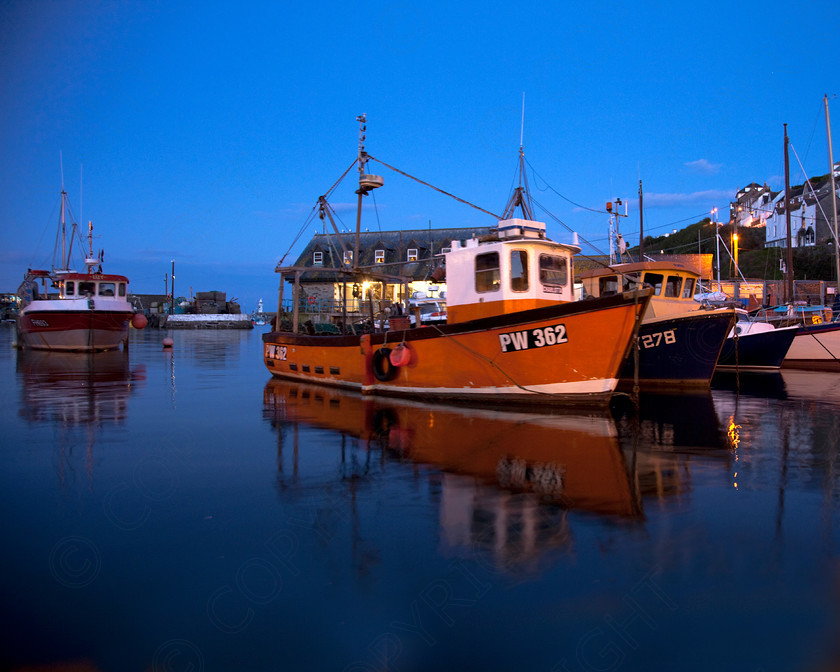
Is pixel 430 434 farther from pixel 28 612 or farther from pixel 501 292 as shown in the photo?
pixel 28 612

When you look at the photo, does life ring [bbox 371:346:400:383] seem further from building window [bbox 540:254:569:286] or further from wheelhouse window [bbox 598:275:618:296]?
wheelhouse window [bbox 598:275:618:296]

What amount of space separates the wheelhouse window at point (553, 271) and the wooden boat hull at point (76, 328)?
24109 millimetres

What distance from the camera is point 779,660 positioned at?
2863 millimetres

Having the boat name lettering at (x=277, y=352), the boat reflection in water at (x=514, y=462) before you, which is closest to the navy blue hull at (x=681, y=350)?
the boat reflection in water at (x=514, y=462)

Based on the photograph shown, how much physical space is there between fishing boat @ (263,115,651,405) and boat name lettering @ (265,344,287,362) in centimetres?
423

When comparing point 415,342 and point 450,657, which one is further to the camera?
point 415,342

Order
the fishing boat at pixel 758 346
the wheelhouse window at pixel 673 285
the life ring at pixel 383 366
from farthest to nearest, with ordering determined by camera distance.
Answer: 1. the fishing boat at pixel 758 346
2. the wheelhouse window at pixel 673 285
3. the life ring at pixel 383 366

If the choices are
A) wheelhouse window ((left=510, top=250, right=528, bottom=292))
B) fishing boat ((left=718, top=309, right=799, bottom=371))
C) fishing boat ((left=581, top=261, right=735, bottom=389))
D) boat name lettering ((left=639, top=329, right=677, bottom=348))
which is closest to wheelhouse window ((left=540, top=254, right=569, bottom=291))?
wheelhouse window ((left=510, top=250, right=528, bottom=292))

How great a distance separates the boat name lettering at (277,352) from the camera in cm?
1666

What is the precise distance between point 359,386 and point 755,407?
881cm

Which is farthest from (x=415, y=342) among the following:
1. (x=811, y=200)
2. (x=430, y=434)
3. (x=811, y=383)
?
(x=811, y=200)

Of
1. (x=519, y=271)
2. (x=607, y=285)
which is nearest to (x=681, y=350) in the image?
(x=607, y=285)

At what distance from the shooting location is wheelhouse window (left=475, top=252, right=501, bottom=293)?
11.2m

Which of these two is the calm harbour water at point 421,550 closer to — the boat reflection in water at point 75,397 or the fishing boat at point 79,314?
the boat reflection in water at point 75,397
